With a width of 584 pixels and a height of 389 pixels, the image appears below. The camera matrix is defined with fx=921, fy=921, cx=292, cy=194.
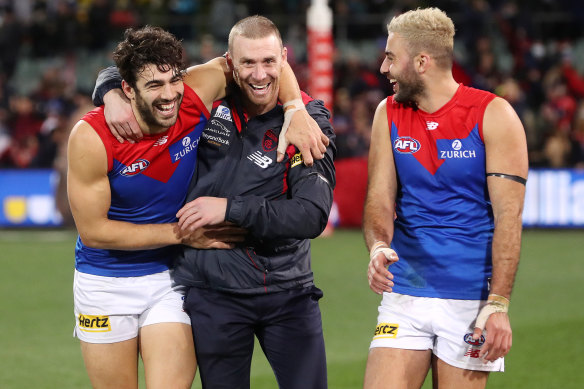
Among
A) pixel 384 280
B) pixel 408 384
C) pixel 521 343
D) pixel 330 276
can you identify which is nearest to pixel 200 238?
pixel 384 280

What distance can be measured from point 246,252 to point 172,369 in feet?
2.26

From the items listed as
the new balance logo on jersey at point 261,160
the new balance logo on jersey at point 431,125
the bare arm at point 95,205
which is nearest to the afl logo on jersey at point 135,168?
the bare arm at point 95,205

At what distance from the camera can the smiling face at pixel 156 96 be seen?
4.53 metres

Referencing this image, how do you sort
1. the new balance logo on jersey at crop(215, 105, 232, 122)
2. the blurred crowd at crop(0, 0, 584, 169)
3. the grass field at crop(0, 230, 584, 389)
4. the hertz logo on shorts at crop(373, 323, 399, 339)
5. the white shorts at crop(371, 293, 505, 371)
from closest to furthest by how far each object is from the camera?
the white shorts at crop(371, 293, 505, 371), the hertz logo on shorts at crop(373, 323, 399, 339), the new balance logo on jersey at crop(215, 105, 232, 122), the grass field at crop(0, 230, 584, 389), the blurred crowd at crop(0, 0, 584, 169)

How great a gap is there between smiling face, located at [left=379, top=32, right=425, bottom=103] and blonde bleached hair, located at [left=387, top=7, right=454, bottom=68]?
4 cm

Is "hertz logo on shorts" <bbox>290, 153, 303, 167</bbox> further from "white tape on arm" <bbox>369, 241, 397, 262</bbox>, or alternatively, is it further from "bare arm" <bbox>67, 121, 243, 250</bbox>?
"white tape on arm" <bbox>369, 241, 397, 262</bbox>

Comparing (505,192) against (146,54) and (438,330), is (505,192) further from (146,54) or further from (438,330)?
(146,54)

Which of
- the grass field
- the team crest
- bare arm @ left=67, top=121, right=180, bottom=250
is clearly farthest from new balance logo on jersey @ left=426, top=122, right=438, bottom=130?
the grass field

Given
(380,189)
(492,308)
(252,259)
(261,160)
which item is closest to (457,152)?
(380,189)

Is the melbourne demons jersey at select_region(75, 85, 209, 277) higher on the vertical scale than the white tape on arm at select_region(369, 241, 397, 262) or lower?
higher

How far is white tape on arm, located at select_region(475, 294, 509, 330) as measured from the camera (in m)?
4.27

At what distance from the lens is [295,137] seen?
4.57 meters

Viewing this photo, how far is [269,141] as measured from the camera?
472cm

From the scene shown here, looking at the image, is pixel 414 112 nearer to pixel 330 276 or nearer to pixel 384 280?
pixel 384 280
